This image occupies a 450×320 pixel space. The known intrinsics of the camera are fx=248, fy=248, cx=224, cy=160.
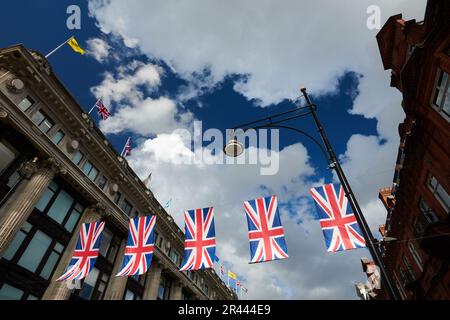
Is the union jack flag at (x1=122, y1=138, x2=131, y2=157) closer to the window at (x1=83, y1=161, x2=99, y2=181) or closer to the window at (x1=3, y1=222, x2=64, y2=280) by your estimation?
the window at (x1=83, y1=161, x2=99, y2=181)

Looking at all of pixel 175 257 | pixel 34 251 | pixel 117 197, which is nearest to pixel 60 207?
pixel 34 251

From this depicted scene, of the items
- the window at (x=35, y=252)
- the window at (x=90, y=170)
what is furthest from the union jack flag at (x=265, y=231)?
the window at (x=90, y=170)

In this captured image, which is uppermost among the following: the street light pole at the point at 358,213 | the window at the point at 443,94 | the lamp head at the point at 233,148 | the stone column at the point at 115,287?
the window at the point at 443,94

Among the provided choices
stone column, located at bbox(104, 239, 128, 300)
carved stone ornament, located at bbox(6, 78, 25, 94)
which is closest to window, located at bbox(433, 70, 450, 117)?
carved stone ornament, located at bbox(6, 78, 25, 94)

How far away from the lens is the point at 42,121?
65.8 ft

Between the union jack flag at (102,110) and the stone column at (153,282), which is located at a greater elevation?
the union jack flag at (102,110)

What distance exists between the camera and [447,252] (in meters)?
14.5

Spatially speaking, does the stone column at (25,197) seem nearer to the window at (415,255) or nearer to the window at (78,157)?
the window at (78,157)

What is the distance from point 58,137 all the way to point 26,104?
3.55 meters

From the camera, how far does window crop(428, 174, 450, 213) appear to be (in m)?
15.7

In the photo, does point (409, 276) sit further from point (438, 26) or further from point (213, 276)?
point (213, 276)

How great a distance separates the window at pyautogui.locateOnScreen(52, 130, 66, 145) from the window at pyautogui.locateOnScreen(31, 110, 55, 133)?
0.75 m

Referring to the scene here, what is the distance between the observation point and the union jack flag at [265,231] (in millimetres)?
9883

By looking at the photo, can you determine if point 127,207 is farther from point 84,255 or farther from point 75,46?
point 75,46
